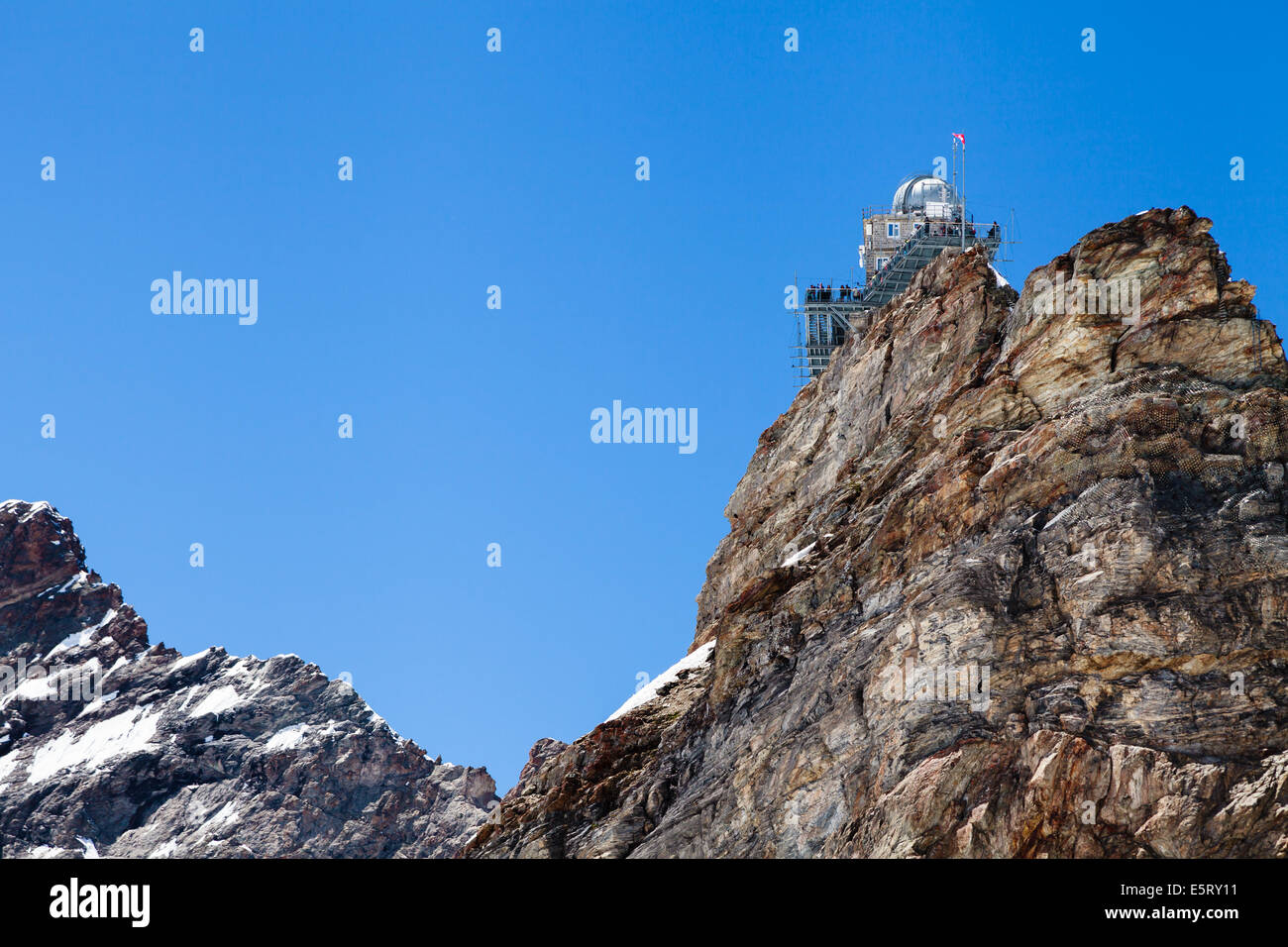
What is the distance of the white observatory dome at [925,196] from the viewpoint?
109 m

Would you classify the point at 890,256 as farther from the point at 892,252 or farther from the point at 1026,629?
the point at 1026,629

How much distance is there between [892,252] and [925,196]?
405cm

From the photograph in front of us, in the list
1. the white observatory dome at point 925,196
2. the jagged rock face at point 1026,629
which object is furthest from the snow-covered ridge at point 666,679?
the white observatory dome at point 925,196

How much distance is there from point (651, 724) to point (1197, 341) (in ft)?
93.8

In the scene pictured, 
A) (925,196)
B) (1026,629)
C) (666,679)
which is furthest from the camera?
(925,196)

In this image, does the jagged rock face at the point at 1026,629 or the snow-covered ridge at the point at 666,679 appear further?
the snow-covered ridge at the point at 666,679

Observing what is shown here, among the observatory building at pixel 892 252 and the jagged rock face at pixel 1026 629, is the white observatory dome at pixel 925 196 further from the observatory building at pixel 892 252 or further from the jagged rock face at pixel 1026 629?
the jagged rock face at pixel 1026 629

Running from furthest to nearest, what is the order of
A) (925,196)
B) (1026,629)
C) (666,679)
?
(925,196)
(666,679)
(1026,629)

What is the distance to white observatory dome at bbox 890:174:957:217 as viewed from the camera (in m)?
109

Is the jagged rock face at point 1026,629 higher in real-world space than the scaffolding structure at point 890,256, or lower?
lower

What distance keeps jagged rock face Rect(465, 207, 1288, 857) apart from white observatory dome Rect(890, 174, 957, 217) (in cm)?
3349

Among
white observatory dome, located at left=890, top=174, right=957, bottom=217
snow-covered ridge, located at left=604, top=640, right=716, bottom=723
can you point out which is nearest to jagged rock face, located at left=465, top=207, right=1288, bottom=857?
snow-covered ridge, located at left=604, top=640, right=716, bottom=723

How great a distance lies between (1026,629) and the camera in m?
56.7

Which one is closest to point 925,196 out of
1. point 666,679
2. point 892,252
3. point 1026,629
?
point 892,252
